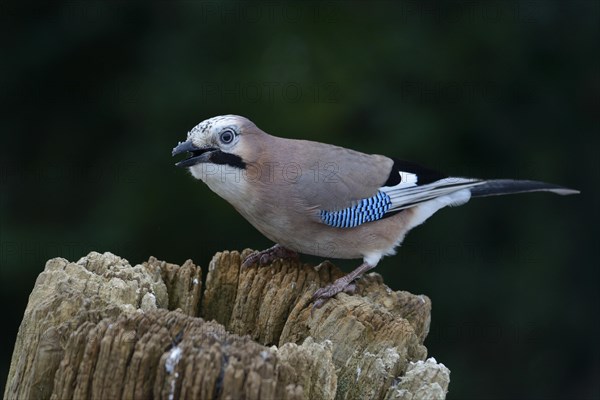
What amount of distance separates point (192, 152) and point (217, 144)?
0.11 m

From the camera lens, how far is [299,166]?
4.23m

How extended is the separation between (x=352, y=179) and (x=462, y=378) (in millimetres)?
2616

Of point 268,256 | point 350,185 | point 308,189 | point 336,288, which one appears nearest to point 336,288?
point 336,288

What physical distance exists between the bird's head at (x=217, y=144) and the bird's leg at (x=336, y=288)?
0.69 metres

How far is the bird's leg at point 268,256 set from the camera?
3.88 meters

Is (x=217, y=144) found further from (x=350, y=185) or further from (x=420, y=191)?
(x=420, y=191)

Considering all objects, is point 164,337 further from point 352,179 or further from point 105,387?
point 352,179

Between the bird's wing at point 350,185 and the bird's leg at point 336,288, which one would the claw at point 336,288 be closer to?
the bird's leg at point 336,288

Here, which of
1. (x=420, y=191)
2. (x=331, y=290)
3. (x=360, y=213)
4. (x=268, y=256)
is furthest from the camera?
(x=420, y=191)

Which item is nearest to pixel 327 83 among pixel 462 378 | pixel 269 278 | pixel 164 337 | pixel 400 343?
pixel 462 378

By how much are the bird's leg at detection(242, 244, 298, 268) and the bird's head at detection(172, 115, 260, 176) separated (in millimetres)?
400

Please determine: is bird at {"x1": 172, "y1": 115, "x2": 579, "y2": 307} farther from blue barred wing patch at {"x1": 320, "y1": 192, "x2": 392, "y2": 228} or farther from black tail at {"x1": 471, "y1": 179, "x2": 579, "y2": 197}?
black tail at {"x1": 471, "y1": 179, "x2": 579, "y2": 197}

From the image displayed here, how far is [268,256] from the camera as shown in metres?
4.05

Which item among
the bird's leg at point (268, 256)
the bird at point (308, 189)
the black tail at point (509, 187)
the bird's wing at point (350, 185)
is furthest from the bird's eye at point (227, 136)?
the black tail at point (509, 187)
